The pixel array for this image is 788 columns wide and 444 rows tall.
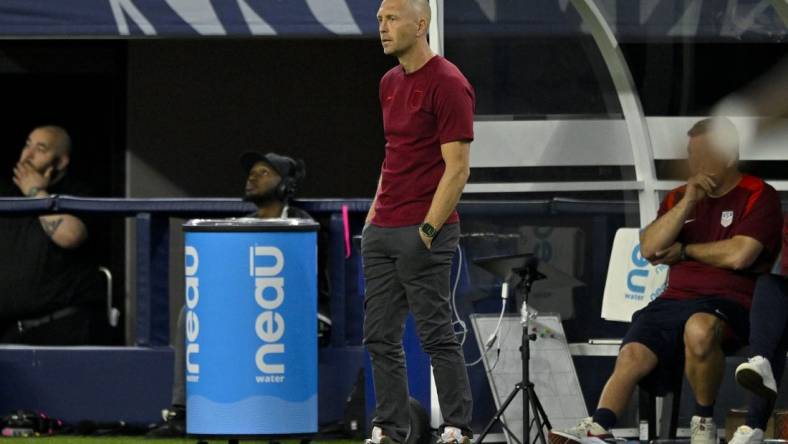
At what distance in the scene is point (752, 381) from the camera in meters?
9.21

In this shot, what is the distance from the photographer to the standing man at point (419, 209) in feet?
28.7

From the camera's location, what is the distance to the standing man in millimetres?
8758

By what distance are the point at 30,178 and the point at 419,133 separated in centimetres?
486

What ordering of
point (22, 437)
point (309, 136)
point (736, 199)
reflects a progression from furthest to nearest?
point (309, 136) < point (22, 437) < point (736, 199)

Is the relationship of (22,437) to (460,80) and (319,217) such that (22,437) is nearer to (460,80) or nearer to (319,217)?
(319,217)

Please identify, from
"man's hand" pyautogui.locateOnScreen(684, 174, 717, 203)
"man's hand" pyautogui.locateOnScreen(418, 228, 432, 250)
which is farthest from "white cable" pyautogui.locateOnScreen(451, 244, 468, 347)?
"man's hand" pyautogui.locateOnScreen(418, 228, 432, 250)

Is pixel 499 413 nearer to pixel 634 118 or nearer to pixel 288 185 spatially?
pixel 634 118

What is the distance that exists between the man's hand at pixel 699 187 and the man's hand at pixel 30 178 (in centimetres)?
466

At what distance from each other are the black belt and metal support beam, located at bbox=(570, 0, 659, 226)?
11.7 feet

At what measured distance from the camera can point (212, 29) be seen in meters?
11.9

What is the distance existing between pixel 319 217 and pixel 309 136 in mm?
2252

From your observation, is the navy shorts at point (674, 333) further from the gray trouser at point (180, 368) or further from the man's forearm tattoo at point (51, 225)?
the man's forearm tattoo at point (51, 225)

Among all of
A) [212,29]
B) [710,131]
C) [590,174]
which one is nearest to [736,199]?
[710,131]

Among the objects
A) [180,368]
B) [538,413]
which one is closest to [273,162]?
[180,368]
